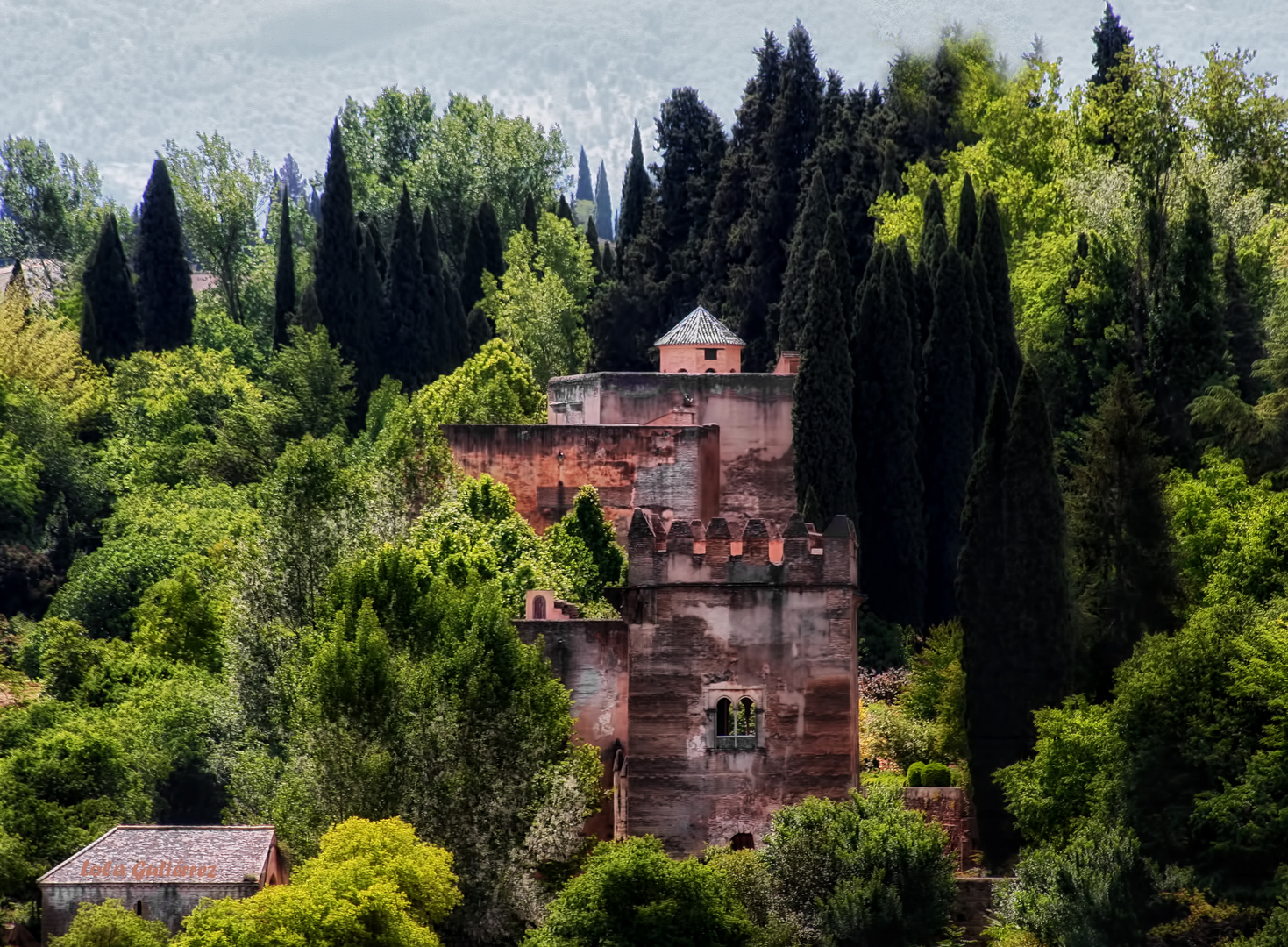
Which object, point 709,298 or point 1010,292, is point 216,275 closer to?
point 709,298

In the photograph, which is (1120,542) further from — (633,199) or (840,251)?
(633,199)

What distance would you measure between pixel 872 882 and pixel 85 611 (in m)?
29.9

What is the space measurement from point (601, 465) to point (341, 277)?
34.9 metres

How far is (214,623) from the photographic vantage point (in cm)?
5781

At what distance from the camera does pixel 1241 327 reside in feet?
214

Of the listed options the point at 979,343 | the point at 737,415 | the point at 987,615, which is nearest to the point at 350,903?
the point at 987,615

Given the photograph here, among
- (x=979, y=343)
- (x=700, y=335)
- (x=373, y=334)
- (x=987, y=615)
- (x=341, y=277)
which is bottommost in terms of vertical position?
(x=987, y=615)

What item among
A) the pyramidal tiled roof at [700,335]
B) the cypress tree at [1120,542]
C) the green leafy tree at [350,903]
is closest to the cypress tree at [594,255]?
the pyramidal tiled roof at [700,335]

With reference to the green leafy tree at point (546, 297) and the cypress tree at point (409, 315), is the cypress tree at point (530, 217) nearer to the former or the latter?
the green leafy tree at point (546, 297)

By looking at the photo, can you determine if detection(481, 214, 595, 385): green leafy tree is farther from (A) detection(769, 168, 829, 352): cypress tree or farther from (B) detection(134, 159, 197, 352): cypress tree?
(A) detection(769, 168, 829, 352): cypress tree

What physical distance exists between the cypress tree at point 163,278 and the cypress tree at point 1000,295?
33.6 metres

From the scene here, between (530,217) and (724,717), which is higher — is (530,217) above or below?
above

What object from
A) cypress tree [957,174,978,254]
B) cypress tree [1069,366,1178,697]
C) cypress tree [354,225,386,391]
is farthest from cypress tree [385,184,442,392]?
cypress tree [1069,366,1178,697]

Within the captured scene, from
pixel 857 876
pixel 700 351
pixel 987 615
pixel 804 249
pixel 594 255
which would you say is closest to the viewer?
pixel 857 876
